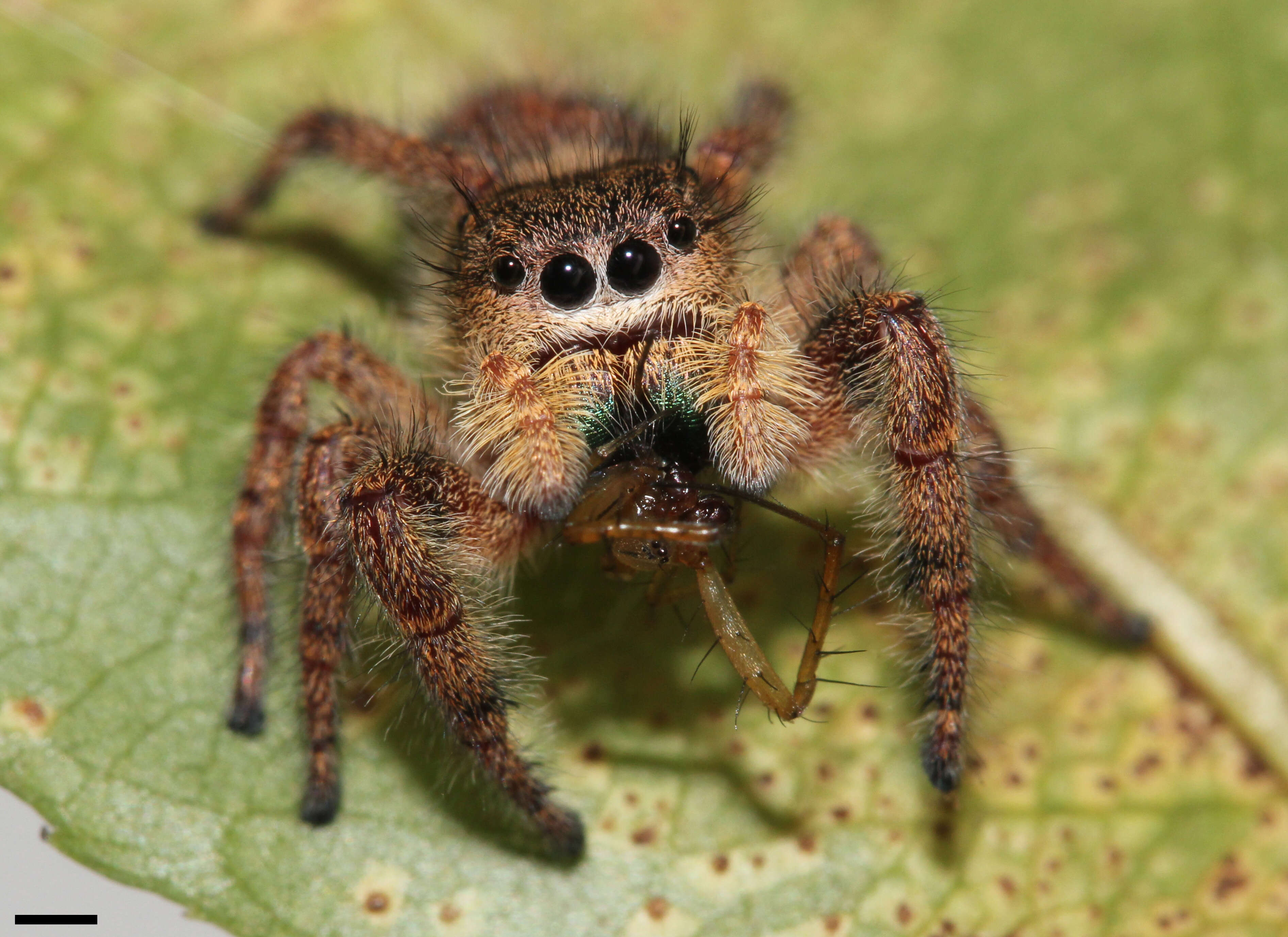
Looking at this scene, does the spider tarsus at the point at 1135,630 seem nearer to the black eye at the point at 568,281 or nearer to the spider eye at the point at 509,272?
the black eye at the point at 568,281

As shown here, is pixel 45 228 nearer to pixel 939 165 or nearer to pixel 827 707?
pixel 827 707

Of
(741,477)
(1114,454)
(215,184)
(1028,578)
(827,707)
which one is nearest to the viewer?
(741,477)

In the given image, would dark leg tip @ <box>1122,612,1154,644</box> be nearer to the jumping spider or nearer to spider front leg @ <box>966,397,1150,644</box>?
spider front leg @ <box>966,397,1150,644</box>

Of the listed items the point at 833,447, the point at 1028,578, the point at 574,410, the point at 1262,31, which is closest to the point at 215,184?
the point at 574,410

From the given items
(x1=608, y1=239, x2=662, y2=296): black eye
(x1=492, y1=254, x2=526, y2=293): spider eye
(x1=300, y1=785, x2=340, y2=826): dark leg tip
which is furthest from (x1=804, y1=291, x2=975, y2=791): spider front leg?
(x1=300, y1=785, x2=340, y2=826): dark leg tip

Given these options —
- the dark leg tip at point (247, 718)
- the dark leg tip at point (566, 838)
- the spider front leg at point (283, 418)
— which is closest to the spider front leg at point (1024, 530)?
the dark leg tip at point (566, 838)

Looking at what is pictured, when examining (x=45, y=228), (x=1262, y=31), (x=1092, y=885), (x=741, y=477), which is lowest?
(x=1092, y=885)
